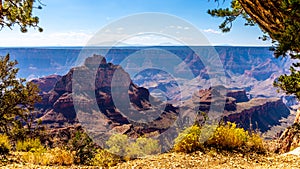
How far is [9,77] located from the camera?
1641 centimetres

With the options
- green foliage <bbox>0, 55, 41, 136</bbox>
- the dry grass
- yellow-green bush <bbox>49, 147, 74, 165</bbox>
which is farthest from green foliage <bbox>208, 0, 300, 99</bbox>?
green foliage <bbox>0, 55, 41, 136</bbox>

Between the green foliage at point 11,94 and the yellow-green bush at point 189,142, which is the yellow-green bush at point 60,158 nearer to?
the yellow-green bush at point 189,142

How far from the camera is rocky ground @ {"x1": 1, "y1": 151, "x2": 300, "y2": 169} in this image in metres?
8.03

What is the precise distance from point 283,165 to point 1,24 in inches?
336

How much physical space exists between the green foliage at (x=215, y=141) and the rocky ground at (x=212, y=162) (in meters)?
0.42

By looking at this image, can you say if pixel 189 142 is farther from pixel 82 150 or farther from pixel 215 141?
pixel 82 150

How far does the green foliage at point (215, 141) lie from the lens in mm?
9523

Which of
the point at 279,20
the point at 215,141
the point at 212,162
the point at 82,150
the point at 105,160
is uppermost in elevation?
the point at 279,20

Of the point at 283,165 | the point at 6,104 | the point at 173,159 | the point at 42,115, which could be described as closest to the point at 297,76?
the point at 283,165

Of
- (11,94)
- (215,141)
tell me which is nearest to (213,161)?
(215,141)

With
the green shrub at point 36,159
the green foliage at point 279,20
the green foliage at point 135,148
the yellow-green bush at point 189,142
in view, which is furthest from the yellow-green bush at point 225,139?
the green shrub at point 36,159

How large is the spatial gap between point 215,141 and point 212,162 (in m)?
1.70

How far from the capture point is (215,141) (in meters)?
10.0

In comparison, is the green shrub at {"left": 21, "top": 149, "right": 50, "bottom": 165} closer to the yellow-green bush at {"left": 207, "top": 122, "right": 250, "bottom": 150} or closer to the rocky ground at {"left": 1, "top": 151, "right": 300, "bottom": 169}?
the rocky ground at {"left": 1, "top": 151, "right": 300, "bottom": 169}
